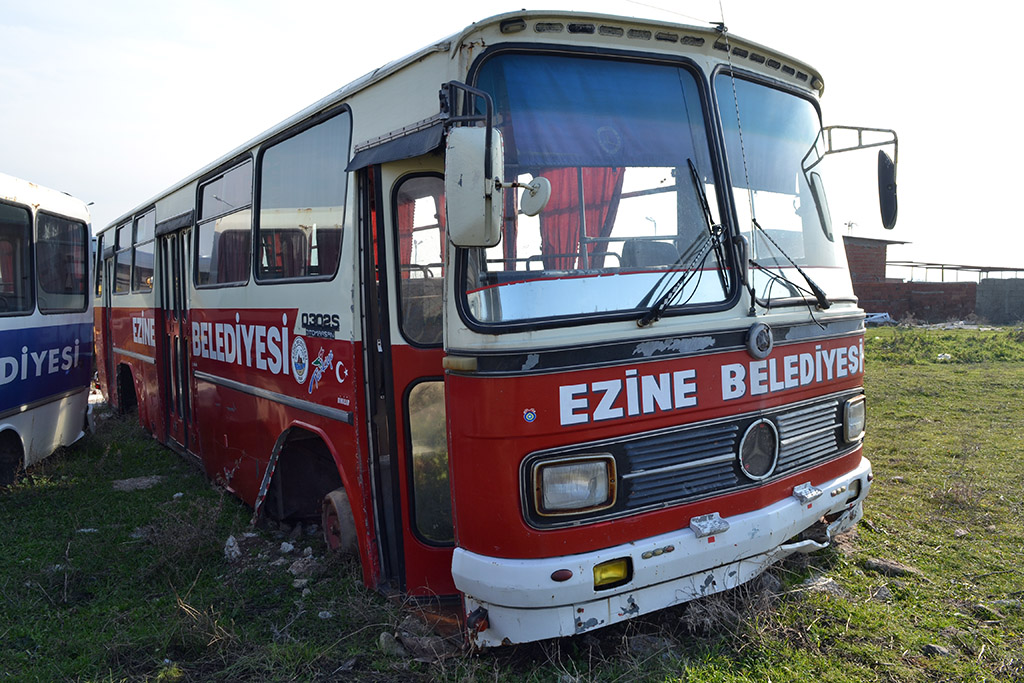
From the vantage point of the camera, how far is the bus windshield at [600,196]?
3.12 m

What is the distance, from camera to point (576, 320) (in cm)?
306

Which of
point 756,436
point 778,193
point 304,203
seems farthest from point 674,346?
point 304,203

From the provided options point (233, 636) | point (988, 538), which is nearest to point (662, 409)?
point (233, 636)

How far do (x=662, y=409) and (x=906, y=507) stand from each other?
3.14m

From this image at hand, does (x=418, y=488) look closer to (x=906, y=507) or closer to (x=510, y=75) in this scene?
(x=510, y=75)

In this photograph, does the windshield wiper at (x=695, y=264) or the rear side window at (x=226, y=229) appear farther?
the rear side window at (x=226, y=229)

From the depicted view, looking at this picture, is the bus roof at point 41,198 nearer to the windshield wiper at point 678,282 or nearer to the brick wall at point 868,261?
the windshield wiper at point 678,282

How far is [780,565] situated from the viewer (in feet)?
13.9

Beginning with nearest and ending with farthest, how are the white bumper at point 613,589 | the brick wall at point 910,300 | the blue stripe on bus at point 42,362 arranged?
1. the white bumper at point 613,589
2. the blue stripe on bus at point 42,362
3. the brick wall at point 910,300

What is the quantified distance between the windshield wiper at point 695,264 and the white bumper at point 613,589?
0.92 m

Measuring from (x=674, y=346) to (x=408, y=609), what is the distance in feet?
5.82

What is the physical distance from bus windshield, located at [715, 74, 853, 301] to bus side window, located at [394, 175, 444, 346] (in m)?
1.40

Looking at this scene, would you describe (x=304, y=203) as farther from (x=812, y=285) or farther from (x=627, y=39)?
(x=812, y=285)

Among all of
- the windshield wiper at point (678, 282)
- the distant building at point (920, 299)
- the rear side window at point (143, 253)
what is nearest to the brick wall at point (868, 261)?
the distant building at point (920, 299)
